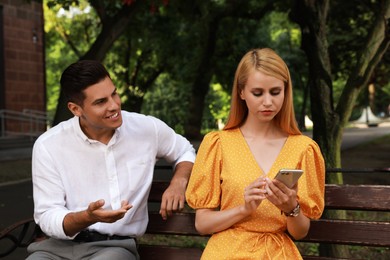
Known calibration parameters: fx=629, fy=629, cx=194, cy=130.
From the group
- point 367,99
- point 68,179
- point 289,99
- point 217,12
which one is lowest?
point 367,99

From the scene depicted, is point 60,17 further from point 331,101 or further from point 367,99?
point 367,99

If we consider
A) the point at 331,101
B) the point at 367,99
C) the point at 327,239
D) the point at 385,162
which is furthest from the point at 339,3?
the point at 367,99

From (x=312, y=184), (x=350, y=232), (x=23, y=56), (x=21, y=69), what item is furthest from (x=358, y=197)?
(x=23, y=56)

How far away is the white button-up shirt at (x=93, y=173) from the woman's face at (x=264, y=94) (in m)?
0.77

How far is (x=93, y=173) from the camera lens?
312 centimetres

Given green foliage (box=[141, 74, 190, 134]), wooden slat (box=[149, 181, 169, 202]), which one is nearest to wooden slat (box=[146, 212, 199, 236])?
wooden slat (box=[149, 181, 169, 202])

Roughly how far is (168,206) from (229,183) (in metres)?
0.55

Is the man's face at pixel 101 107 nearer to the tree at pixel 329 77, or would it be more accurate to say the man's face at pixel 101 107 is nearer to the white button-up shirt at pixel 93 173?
the white button-up shirt at pixel 93 173

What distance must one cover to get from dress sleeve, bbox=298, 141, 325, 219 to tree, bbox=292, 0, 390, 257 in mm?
3070

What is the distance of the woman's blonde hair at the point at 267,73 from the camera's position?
270 cm

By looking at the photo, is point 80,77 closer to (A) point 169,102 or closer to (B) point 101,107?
(B) point 101,107

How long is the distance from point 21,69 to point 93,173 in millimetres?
19835

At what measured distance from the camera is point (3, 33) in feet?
69.5

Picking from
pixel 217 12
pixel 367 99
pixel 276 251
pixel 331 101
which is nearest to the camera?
pixel 276 251
